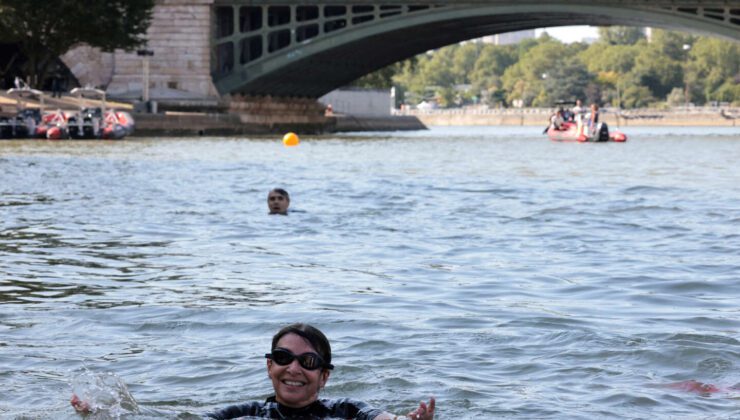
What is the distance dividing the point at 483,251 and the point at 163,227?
5.42 m

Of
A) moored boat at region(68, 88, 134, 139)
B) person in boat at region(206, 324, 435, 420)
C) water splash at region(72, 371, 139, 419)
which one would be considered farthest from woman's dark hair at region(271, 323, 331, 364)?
moored boat at region(68, 88, 134, 139)

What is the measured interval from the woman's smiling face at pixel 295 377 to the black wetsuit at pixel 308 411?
0.11m

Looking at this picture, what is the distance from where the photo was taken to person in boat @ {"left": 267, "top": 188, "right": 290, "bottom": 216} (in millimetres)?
23641

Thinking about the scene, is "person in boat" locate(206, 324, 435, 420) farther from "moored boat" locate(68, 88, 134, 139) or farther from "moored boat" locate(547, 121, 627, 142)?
"moored boat" locate(547, 121, 627, 142)

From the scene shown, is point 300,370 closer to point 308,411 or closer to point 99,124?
point 308,411

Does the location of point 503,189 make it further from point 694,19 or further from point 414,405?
point 694,19

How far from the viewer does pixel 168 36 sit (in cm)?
8731

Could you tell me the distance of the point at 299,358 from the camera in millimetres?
7887

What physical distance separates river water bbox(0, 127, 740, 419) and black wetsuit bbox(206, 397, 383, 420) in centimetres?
118

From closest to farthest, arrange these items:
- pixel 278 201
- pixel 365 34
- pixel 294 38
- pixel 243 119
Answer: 1. pixel 278 201
2. pixel 365 34
3. pixel 294 38
4. pixel 243 119

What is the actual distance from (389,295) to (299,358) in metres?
7.02

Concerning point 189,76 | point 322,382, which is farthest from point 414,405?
point 189,76

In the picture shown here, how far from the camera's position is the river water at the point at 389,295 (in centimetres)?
1043

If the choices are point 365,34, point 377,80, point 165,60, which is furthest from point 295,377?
point 377,80
